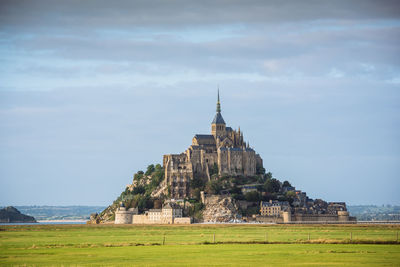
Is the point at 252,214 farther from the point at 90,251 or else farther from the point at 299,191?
the point at 90,251

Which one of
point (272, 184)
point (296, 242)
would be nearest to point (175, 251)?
point (296, 242)

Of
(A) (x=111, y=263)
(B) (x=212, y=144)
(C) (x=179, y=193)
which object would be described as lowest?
(A) (x=111, y=263)

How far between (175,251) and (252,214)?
307 feet

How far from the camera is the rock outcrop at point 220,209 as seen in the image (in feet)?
477

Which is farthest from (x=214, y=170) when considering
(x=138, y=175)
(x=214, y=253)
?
(x=214, y=253)

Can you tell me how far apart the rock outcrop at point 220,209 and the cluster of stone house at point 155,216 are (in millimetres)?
5103

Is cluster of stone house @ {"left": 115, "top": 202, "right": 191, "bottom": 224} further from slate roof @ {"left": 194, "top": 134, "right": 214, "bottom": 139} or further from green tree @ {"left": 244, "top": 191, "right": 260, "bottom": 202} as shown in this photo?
slate roof @ {"left": 194, "top": 134, "right": 214, "bottom": 139}

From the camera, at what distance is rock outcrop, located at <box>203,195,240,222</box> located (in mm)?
145250

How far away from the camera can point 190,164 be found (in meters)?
162

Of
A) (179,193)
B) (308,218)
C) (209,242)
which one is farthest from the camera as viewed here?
(179,193)

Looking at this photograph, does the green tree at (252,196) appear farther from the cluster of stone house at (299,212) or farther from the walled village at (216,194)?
the cluster of stone house at (299,212)

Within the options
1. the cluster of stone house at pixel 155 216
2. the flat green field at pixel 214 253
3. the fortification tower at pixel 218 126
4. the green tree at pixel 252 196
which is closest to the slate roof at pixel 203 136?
→ the fortification tower at pixel 218 126

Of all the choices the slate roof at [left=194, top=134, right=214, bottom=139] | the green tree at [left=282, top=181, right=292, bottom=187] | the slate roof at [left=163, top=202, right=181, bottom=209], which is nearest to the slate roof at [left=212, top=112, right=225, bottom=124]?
the slate roof at [left=194, top=134, right=214, bottom=139]

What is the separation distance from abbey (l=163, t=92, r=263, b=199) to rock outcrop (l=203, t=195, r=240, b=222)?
33.1ft
